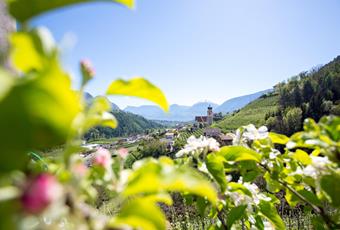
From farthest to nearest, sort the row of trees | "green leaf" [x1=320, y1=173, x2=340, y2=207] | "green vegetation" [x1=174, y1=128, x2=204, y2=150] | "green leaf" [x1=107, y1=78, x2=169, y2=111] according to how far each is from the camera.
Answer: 1. "green vegetation" [x1=174, y1=128, x2=204, y2=150]
2. the row of trees
3. "green leaf" [x1=320, y1=173, x2=340, y2=207]
4. "green leaf" [x1=107, y1=78, x2=169, y2=111]

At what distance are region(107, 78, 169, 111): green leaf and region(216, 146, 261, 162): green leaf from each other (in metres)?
0.44

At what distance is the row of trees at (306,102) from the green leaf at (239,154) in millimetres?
30378

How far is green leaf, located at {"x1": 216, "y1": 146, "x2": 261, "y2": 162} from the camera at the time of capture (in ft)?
2.87

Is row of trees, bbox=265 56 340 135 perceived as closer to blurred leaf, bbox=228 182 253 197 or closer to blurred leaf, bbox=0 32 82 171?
blurred leaf, bbox=228 182 253 197

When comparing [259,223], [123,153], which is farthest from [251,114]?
[123,153]

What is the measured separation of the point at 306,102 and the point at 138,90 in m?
39.7

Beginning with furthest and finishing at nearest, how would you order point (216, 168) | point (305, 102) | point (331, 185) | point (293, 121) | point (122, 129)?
1. point (122, 129)
2. point (305, 102)
3. point (293, 121)
4. point (216, 168)
5. point (331, 185)

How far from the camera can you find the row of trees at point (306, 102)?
1231 inches

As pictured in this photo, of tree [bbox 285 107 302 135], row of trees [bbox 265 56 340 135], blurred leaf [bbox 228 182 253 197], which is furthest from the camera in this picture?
row of trees [bbox 265 56 340 135]

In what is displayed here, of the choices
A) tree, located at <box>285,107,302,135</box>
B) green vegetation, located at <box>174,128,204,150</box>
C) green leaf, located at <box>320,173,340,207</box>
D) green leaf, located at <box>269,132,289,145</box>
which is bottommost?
green vegetation, located at <box>174,128,204,150</box>

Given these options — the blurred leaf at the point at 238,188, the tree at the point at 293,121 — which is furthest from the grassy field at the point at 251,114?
the blurred leaf at the point at 238,188

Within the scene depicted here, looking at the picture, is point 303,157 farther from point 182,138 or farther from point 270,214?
point 182,138

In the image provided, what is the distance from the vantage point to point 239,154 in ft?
2.92

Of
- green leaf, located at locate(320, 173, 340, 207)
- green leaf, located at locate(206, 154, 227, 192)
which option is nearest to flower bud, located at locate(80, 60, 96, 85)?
green leaf, located at locate(206, 154, 227, 192)
